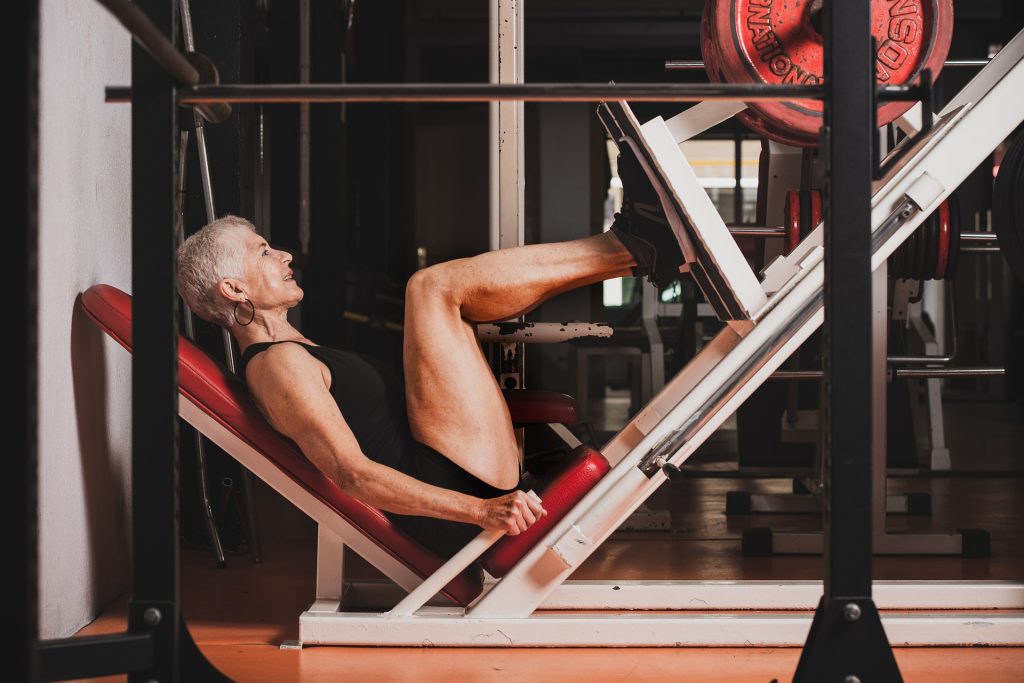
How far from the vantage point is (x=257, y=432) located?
1.93 metres

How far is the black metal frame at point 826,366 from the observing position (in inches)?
48.0

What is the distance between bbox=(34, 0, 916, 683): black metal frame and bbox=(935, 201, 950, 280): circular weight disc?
59.9 inches

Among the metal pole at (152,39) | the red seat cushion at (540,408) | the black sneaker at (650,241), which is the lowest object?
the red seat cushion at (540,408)

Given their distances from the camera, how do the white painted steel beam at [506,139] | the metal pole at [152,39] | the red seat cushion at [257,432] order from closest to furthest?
the metal pole at [152,39], the red seat cushion at [257,432], the white painted steel beam at [506,139]

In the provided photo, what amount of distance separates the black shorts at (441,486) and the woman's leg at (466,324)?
0.8 inches

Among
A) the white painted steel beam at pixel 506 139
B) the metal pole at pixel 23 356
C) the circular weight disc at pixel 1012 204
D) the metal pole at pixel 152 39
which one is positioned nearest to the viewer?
the metal pole at pixel 23 356

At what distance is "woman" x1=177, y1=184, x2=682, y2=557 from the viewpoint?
79.0 inches

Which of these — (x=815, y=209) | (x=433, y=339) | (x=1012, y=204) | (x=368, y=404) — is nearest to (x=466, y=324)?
(x=433, y=339)

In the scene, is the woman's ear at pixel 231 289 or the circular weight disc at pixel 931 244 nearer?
the woman's ear at pixel 231 289

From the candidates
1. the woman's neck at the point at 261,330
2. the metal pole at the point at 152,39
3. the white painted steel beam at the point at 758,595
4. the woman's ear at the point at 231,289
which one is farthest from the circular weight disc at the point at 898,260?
the metal pole at the point at 152,39

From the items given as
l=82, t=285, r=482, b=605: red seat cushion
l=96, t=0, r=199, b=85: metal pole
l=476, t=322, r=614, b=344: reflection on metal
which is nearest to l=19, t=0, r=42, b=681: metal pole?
l=96, t=0, r=199, b=85: metal pole

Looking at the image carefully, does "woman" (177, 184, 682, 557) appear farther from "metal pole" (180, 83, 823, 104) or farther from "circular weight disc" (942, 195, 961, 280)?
"circular weight disc" (942, 195, 961, 280)

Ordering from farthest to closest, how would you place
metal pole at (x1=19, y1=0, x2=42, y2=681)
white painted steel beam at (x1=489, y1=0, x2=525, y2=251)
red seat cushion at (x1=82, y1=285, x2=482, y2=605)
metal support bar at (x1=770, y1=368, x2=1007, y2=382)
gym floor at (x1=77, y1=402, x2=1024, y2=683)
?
metal support bar at (x1=770, y1=368, x2=1007, y2=382)
white painted steel beam at (x1=489, y1=0, x2=525, y2=251)
red seat cushion at (x1=82, y1=285, x2=482, y2=605)
gym floor at (x1=77, y1=402, x2=1024, y2=683)
metal pole at (x1=19, y1=0, x2=42, y2=681)

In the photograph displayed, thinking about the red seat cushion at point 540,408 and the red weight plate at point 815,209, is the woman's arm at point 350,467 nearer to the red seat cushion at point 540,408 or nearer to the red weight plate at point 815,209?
the red seat cushion at point 540,408
